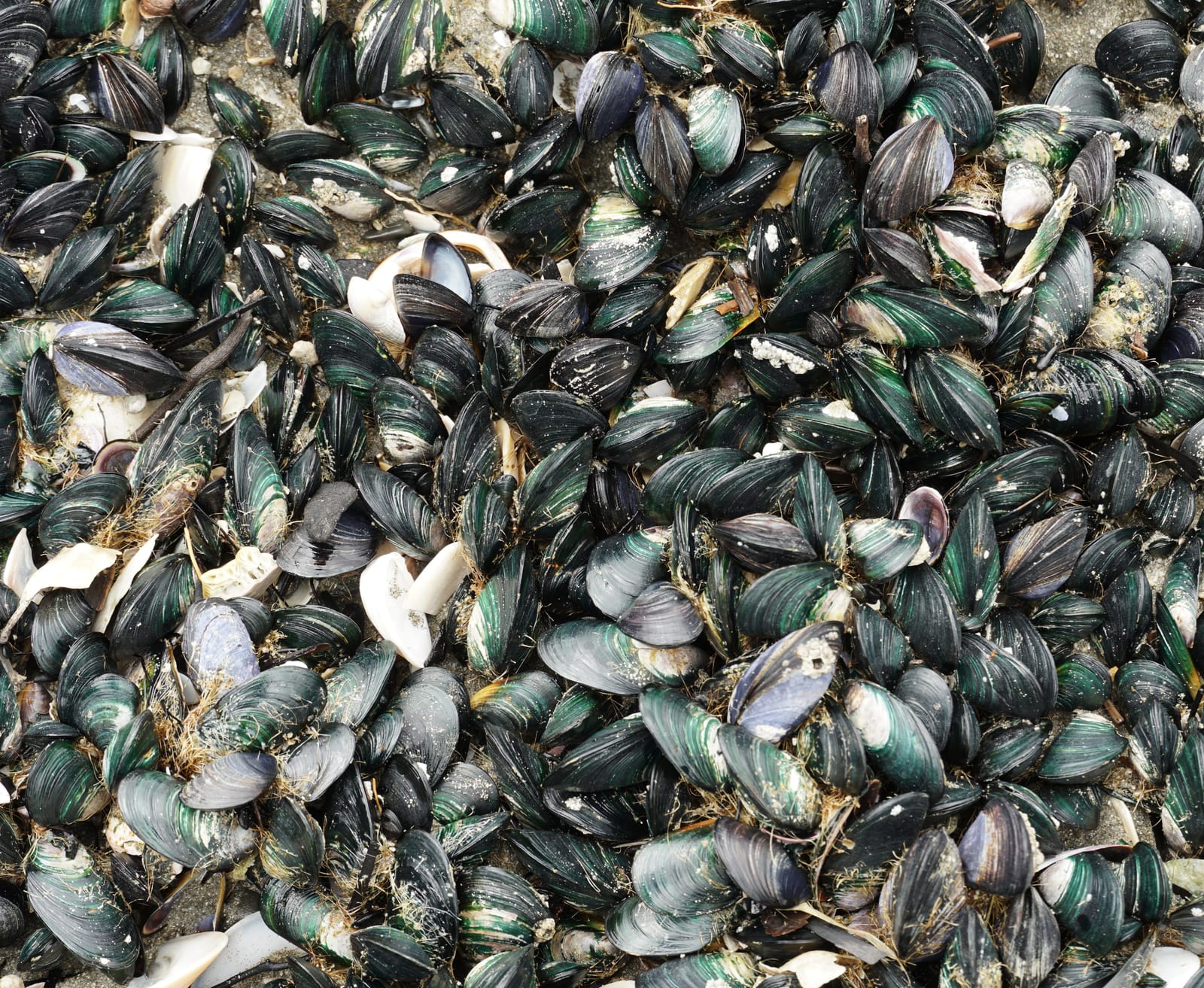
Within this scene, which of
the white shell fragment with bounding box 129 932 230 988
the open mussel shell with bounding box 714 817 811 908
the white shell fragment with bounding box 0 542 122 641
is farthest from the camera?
the white shell fragment with bounding box 0 542 122 641

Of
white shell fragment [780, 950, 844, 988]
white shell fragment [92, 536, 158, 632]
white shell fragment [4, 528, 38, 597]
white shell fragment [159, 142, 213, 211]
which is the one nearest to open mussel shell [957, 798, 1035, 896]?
white shell fragment [780, 950, 844, 988]

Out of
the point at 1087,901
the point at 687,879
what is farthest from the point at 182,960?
the point at 1087,901

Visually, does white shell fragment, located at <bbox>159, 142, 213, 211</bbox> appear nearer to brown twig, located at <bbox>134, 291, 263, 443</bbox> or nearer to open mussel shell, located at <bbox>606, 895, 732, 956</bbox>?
brown twig, located at <bbox>134, 291, 263, 443</bbox>

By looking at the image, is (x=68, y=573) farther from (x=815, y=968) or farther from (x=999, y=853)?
(x=999, y=853)

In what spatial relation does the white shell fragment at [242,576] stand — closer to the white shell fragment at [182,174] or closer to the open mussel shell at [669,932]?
the white shell fragment at [182,174]

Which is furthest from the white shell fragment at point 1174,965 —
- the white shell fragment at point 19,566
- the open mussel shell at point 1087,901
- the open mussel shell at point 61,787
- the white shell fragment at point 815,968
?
the white shell fragment at point 19,566
